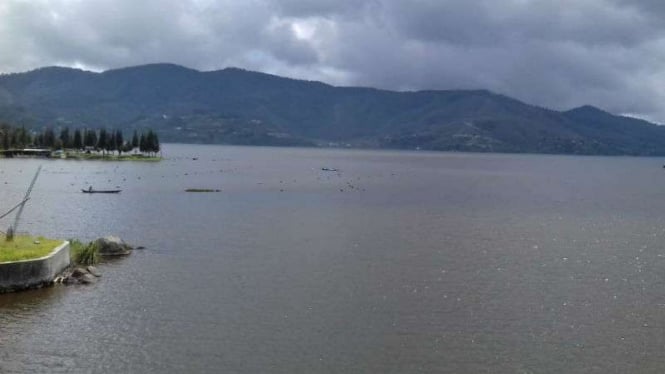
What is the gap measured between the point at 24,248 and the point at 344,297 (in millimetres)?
24337

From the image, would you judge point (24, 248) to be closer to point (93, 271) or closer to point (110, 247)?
point (93, 271)

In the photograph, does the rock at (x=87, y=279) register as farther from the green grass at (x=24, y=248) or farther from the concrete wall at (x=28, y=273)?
the green grass at (x=24, y=248)

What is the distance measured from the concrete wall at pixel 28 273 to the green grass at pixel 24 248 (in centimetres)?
83

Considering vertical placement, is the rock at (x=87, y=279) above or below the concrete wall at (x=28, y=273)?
below

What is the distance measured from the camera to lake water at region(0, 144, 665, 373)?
34.6 meters

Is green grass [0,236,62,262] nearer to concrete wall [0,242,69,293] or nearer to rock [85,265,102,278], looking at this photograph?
concrete wall [0,242,69,293]

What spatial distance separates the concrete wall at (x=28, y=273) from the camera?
4362cm

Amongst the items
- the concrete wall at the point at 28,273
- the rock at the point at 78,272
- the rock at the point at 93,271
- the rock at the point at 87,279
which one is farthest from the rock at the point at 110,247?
the concrete wall at the point at 28,273

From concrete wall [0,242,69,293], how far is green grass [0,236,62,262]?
0.83 meters

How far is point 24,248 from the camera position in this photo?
47625mm

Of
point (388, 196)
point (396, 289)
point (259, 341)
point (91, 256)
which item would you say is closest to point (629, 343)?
point (396, 289)

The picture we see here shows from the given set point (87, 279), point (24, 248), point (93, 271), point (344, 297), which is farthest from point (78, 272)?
point (344, 297)

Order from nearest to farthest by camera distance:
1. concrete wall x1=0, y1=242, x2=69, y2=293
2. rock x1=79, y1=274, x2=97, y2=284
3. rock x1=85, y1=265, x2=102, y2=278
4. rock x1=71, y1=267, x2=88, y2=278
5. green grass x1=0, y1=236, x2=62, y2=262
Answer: concrete wall x1=0, y1=242, x2=69, y2=293 → green grass x1=0, y1=236, x2=62, y2=262 → rock x1=79, y1=274, x2=97, y2=284 → rock x1=71, y1=267, x2=88, y2=278 → rock x1=85, y1=265, x2=102, y2=278

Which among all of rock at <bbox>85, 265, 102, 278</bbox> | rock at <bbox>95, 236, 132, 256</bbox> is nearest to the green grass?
rock at <bbox>85, 265, 102, 278</bbox>
